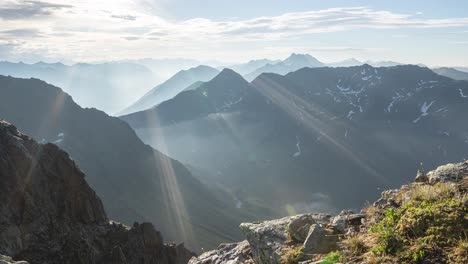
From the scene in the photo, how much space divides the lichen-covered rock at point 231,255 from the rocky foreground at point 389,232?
110 mm

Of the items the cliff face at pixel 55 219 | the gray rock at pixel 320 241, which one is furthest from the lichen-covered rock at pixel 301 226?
the cliff face at pixel 55 219

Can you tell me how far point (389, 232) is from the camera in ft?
35.8

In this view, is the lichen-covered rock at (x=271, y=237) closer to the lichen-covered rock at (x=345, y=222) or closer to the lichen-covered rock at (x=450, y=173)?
the lichen-covered rock at (x=345, y=222)

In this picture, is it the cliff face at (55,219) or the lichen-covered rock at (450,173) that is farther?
the cliff face at (55,219)

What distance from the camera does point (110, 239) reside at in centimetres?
6969

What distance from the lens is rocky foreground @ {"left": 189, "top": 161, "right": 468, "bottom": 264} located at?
10.2 m

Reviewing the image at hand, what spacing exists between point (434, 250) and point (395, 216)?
2.19 meters

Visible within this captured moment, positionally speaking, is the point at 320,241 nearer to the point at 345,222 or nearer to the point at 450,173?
the point at 345,222

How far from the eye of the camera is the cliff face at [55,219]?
5284 cm

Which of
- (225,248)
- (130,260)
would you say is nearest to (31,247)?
(130,260)

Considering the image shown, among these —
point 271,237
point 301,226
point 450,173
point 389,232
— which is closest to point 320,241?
point 301,226

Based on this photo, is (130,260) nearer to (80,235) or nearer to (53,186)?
(80,235)

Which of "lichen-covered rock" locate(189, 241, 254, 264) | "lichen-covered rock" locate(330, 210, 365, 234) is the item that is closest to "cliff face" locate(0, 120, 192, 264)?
"lichen-covered rock" locate(189, 241, 254, 264)

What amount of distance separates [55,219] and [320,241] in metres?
59.6
